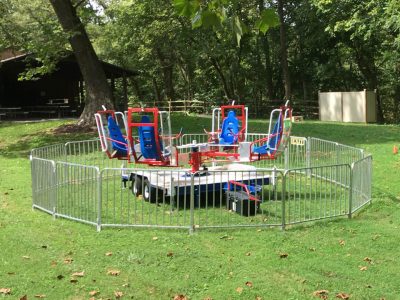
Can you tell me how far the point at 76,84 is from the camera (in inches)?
1383

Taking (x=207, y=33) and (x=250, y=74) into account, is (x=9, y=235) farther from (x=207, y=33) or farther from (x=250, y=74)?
(x=250, y=74)

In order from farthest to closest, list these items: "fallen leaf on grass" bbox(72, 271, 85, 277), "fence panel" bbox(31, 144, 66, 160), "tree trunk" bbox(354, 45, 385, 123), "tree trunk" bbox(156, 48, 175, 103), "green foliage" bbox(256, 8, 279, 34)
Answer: "tree trunk" bbox(156, 48, 175, 103)
"tree trunk" bbox(354, 45, 385, 123)
"fence panel" bbox(31, 144, 66, 160)
"fallen leaf on grass" bbox(72, 271, 85, 277)
"green foliage" bbox(256, 8, 279, 34)

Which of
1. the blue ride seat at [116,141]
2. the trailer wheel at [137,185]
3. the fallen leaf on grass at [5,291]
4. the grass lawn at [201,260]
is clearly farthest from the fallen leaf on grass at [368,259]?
the blue ride seat at [116,141]

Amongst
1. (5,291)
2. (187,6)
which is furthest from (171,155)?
(187,6)

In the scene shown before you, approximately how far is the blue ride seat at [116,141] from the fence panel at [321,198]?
3.33 meters

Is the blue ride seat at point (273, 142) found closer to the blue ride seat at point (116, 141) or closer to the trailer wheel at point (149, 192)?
the trailer wheel at point (149, 192)

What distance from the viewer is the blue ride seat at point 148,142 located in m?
9.48

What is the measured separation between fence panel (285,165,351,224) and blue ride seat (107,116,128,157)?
3.33 meters

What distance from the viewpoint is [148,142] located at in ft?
31.4

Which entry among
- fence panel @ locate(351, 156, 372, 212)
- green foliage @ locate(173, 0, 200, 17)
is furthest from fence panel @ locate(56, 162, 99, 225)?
green foliage @ locate(173, 0, 200, 17)

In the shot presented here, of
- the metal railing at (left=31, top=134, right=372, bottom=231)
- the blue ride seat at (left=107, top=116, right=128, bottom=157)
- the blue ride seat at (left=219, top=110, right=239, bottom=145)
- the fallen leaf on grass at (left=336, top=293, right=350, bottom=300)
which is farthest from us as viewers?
the blue ride seat at (left=219, top=110, right=239, bottom=145)

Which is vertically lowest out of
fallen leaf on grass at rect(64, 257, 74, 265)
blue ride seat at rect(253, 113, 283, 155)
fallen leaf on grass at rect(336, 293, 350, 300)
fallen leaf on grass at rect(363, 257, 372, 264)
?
fallen leaf on grass at rect(336, 293, 350, 300)

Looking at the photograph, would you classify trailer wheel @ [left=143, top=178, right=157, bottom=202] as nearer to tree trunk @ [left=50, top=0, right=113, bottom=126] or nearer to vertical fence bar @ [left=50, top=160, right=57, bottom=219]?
vertical fence bar @ [left=50, top=160, right=57, bottom=219]

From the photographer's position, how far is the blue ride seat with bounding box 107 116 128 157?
10383mm
